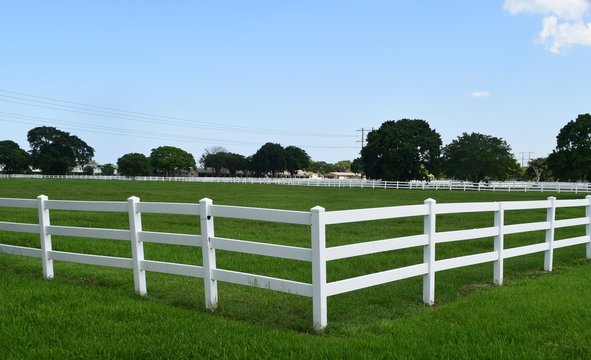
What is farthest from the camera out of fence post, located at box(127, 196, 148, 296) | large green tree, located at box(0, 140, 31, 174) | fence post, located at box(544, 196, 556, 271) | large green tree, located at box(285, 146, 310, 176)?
large green tree, located at box(285, 146, 310, 176)

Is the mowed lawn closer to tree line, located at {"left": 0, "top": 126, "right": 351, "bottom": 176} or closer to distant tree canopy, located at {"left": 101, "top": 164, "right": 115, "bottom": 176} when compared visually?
tree line, located at {"left": 0, "top": 126, "right": 351, "bottom": 176}

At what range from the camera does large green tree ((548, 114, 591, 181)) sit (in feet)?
218

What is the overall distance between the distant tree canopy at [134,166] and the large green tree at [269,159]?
3420 centimetres

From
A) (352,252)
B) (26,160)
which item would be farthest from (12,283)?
(26,160)

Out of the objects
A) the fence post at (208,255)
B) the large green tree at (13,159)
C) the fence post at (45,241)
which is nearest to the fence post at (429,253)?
the fence post at (208,255)

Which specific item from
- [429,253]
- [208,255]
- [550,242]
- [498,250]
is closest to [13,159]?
[208,255]

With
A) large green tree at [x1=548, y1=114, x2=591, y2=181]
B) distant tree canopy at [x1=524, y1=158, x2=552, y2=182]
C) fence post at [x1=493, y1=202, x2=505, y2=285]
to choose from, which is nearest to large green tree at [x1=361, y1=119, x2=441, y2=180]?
large green tree at [x1=548, y1=114, x2=591, y2=181]

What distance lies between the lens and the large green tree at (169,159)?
497 feet

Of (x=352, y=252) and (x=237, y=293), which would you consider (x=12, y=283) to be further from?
(x=352, y=252)

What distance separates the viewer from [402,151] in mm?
86938

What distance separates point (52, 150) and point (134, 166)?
20810 mm

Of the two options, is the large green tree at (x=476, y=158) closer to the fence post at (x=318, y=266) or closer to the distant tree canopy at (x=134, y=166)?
the distant tree canopy at (x=134, y=166)

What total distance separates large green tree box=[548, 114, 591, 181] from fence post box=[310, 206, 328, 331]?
230 feet

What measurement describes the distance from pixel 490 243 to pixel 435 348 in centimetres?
960
